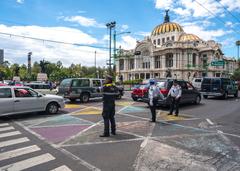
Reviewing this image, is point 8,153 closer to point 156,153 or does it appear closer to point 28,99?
point 156,153

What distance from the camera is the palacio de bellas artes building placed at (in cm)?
9481

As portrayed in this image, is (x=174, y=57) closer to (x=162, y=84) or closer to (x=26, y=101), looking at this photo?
(x=162, y=84)

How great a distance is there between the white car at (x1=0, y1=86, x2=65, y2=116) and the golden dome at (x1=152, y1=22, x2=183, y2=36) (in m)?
104

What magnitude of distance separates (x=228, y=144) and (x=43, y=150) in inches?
193

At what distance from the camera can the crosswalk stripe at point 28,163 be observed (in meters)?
4.96

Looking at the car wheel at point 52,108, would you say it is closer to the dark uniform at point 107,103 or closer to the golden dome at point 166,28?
the dark uniform at point 107,103

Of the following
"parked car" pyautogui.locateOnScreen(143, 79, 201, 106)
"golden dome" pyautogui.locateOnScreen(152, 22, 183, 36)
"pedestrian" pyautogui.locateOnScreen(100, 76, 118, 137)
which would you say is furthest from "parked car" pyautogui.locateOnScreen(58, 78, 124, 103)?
"golden dome" pyautogui.locateOnScreen(152, 22, 183, 36)

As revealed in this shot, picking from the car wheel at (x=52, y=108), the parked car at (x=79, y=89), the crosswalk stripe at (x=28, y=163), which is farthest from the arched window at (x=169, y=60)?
the crosswalk stripe at (x=28, y=163)

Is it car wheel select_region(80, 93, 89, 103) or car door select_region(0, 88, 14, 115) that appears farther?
car wheel select_region(80, 93, 89, 103)

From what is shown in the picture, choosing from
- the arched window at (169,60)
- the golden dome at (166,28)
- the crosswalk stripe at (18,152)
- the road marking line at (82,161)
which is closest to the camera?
the road marking line at (82,161)

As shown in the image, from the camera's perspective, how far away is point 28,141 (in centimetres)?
700

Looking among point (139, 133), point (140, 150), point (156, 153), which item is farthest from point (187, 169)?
point (139, 133)

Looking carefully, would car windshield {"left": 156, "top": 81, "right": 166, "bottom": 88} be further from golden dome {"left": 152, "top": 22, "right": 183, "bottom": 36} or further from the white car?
golden dome {"left": 152, "top": 22, "right": 183, "bottom": 36}

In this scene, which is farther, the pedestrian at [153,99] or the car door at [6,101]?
the car door at [6,101]
